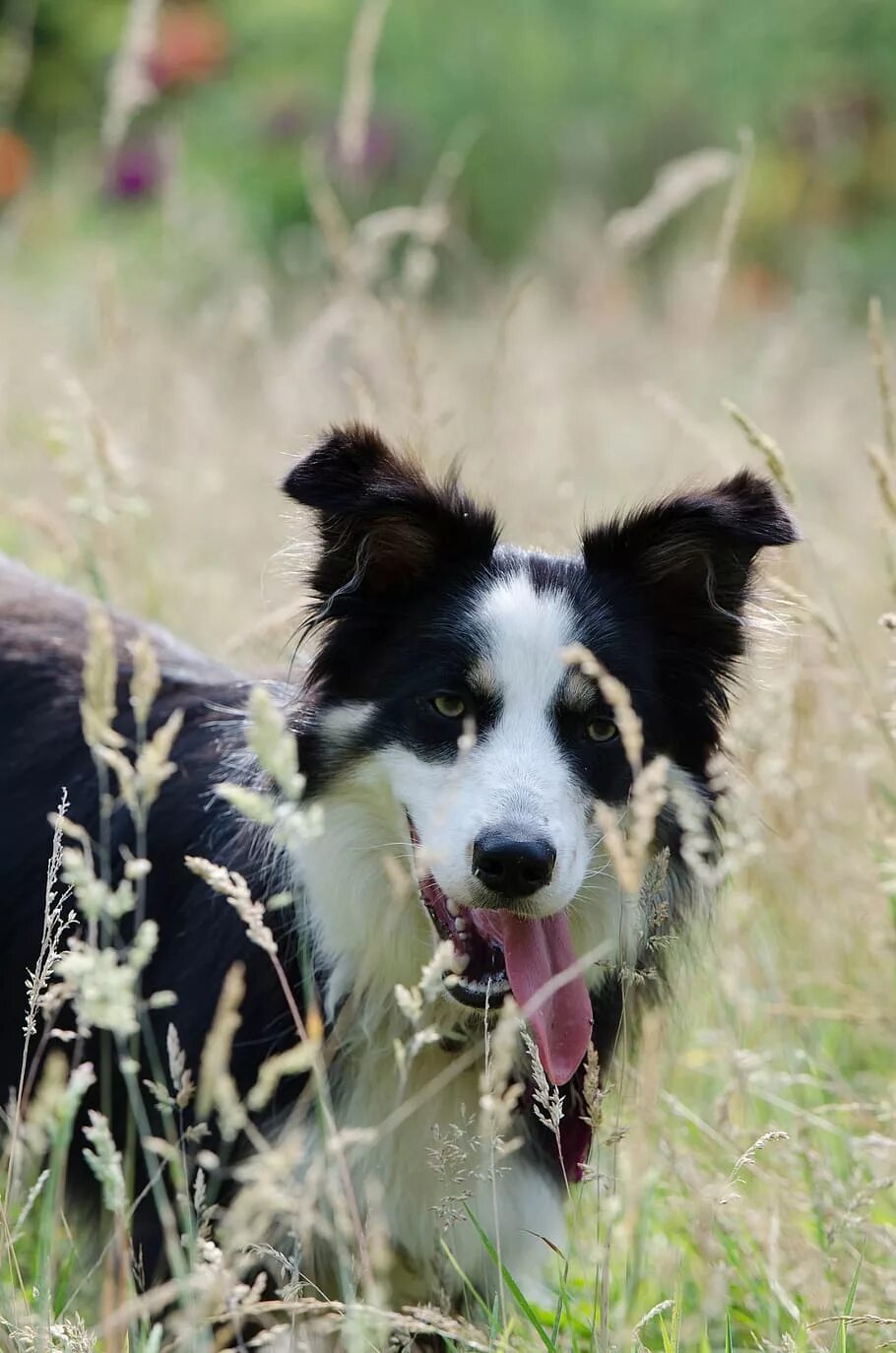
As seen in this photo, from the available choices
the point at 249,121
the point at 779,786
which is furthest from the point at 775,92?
the point at 779,786

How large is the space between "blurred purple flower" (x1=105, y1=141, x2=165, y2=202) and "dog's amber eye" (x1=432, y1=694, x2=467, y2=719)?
889 cm

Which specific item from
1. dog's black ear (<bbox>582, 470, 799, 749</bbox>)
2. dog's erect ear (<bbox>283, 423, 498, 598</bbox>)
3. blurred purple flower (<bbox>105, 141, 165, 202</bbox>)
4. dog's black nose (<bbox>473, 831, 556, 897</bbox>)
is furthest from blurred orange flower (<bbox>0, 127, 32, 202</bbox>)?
dog's black nose (<bbox>473, 831, 556, 897</bbox>)

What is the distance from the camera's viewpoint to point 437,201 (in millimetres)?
4527

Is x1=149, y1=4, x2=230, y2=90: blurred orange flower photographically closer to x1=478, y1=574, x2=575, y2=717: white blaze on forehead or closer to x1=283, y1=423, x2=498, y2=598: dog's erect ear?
x1=283, y1=423, x2=498, y2=598: dog's erect ear

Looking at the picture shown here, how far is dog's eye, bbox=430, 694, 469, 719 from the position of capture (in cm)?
279

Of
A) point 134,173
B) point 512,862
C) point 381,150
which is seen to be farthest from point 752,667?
point 381,150

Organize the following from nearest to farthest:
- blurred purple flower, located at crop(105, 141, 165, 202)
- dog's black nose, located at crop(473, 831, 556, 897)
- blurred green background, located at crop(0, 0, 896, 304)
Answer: dog's black nose, located at crop(473, 831, 556, 897) < blurred purple flower, located at crop(105, 141, 165, 202) < blurred green background, located at crop(0, 0, 896, 304)

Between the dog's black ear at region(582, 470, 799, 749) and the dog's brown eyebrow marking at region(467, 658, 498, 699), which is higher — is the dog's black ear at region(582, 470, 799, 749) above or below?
above

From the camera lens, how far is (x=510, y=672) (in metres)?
2.76


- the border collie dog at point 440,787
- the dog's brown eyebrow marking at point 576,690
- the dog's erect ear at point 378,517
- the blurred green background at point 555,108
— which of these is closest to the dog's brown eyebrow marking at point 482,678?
the border collie dog at point 440,787

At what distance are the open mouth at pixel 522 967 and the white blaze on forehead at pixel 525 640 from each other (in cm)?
33

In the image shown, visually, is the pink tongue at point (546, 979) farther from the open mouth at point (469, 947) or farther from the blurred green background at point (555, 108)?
the blurred green background at point (555, 108)

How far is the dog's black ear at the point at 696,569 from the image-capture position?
2846 millimetres

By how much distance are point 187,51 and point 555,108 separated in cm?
352
